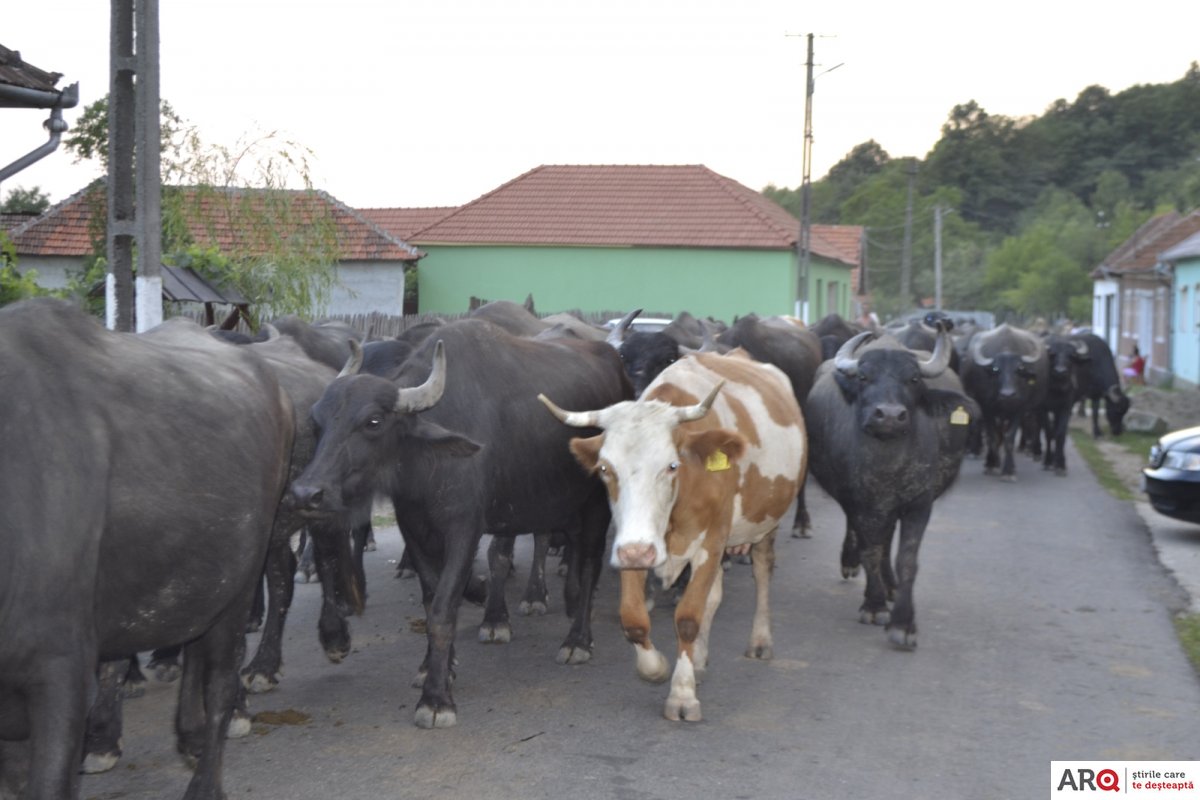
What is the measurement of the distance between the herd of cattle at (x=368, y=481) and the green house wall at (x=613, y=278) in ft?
87.3

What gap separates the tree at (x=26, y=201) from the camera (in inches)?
1949

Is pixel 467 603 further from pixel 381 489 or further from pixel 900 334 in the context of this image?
pixel 900 334

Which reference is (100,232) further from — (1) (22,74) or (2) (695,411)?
(2) (695,411)

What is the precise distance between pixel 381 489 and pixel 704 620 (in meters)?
1.99

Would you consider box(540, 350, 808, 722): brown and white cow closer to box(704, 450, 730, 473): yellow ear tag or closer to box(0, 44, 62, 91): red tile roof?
box(704, 450, 730, 473): yellow ear tag

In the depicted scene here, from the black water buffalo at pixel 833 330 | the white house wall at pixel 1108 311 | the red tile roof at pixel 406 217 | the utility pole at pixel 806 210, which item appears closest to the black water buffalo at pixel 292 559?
the black water buffalo at pixel 833 330

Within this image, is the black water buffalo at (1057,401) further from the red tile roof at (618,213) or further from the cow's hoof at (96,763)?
the red tile roof at (618,213)

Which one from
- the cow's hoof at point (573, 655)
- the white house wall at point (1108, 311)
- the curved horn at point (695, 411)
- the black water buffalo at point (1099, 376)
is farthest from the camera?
the white house wall at point (1108, 311)

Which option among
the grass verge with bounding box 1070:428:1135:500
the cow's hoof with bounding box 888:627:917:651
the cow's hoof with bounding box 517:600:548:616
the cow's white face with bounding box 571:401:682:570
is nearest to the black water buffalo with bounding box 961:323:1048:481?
the grass verge with bounding box 1070:428:1135:500

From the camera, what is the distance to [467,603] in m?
9.74

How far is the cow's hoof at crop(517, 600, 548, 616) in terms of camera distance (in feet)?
30.7

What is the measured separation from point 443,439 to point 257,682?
1.77 metres

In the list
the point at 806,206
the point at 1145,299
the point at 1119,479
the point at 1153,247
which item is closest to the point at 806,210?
the point at 806,206

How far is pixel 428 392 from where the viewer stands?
6.87m
